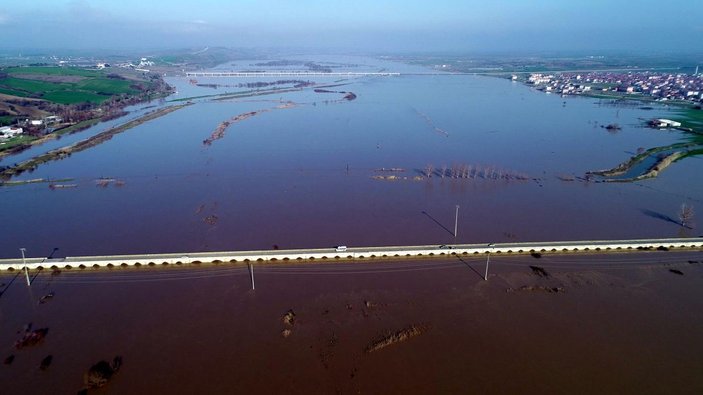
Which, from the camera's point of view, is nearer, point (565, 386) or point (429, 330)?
point (565, 386)

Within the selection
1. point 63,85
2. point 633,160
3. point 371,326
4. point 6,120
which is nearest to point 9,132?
point 6,120

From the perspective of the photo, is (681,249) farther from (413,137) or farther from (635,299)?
(413,137)

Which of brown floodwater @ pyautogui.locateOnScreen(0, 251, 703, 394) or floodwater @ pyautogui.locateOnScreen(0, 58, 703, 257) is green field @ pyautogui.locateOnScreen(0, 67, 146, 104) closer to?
floodwater @ pyautogui.locateOnScreen(0, 58, 703, 257)

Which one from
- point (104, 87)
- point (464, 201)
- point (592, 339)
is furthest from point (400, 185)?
point (104, 87)

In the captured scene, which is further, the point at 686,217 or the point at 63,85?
the point at 63,85

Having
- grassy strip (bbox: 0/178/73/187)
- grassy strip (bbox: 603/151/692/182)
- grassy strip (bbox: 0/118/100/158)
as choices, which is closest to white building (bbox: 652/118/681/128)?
grassy strip (bbox: 603/151/692/182)

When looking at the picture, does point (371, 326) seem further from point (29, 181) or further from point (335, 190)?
point (29, 181)

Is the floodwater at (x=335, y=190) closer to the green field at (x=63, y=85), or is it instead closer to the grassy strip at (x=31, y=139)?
the grassy strip at (x=31, y=139)
